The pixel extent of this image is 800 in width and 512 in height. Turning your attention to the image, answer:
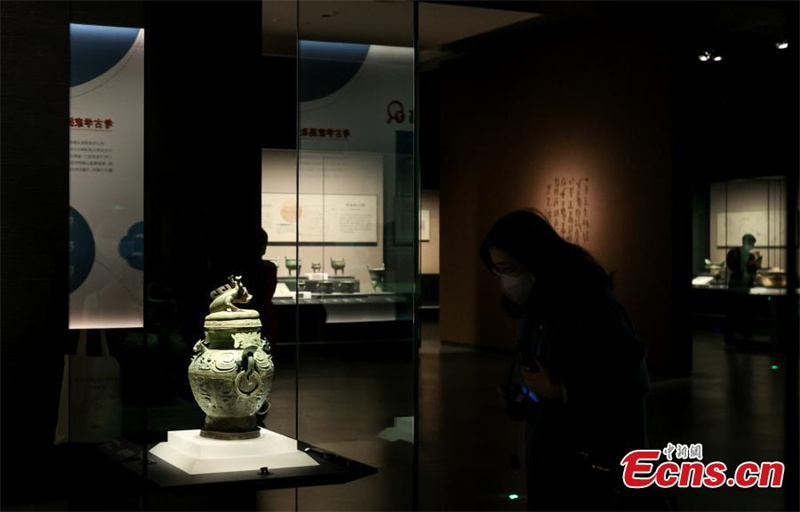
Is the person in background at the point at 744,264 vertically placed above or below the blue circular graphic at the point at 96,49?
below

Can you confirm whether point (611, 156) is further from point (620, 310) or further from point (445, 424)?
point (620, 310)

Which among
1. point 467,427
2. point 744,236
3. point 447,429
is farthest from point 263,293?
point 744,236

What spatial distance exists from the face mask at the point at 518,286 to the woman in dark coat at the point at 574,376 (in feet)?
0.38

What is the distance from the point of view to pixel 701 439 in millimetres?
5465

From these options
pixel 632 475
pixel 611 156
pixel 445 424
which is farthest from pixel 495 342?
pixel 632 475

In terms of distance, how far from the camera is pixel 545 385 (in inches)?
82.2

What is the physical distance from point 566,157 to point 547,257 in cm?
698

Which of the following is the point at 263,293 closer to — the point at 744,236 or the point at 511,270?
the point at 511,270

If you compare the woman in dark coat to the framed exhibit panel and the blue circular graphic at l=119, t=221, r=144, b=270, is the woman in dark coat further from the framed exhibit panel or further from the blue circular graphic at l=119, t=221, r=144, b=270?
the framed exhibit panel

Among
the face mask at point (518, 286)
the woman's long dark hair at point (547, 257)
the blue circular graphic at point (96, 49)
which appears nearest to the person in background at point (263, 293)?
the blue circular graphic at point (96, 49)

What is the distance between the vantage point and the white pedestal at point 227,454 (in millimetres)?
2822

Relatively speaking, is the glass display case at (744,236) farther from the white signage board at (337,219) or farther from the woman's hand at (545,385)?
the woman's hand at (545,385)

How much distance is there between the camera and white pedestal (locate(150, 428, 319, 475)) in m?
2.82

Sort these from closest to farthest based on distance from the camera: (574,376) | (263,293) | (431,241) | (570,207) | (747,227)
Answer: (574,376) → (263,293) → (570,207) → (747,227) → (431,241)
